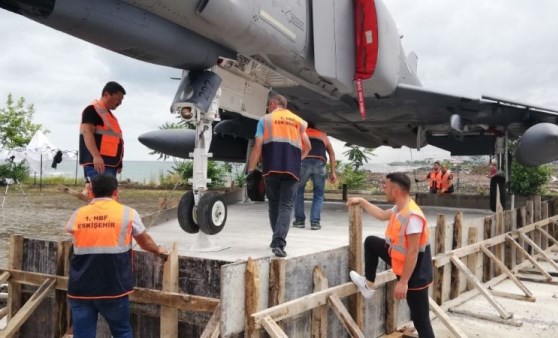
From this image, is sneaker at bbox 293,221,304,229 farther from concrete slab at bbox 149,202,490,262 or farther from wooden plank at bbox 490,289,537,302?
wooden plank at bbox 490,289,537,302

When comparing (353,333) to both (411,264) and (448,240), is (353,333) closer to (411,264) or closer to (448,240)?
(411,264)

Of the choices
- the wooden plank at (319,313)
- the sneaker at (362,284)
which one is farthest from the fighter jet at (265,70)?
the sneaker at (362,284)

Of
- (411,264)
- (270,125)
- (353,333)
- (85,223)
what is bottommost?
(353,333)

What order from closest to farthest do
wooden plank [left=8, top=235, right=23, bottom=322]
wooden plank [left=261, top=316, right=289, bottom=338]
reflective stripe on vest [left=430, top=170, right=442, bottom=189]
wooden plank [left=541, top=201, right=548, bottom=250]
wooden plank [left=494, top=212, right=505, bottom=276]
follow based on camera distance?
1. wooden plank [left=261, top=316, right=289, bottom=338]
2. wooden plank [left=8, top=235, right=23, bottom=322]
3. wooden plank [left=494, top=212, right=505, bottom=276]
4. wooden plank [left=541, top=201, right=548, bottom=250]
5. reflective stripe on vest [left=430, top=170, right=442, bottom=189]

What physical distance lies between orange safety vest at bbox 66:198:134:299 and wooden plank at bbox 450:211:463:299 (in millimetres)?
5577

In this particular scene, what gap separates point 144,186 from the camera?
3331cm

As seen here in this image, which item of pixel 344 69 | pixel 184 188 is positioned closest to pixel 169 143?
pixel 344 69

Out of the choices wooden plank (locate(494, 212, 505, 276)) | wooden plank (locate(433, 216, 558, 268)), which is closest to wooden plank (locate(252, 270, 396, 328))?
wooden plank (locate(433, 216, 558, 268))

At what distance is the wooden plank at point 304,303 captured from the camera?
4.20 m

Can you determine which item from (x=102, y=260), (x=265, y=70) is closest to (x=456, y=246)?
(x=265, y=70)

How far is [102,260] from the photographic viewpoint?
3.85m

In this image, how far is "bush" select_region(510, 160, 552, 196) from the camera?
2136 cm

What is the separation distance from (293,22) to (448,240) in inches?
159

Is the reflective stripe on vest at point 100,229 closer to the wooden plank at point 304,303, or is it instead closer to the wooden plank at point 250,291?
the wooden plank at point 250,291
